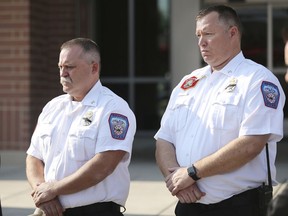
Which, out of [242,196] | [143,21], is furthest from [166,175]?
[143,21]

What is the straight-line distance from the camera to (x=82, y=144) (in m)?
3.51

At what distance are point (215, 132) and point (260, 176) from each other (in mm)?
336

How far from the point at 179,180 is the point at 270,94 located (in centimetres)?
64

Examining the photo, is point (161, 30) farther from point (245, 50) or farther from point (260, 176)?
point (260, 176)

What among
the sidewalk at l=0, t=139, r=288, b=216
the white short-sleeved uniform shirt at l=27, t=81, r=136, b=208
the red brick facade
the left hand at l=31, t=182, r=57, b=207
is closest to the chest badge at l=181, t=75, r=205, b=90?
the white short-sleeved uniform shirt at l=27, t=81, r=136, b=208

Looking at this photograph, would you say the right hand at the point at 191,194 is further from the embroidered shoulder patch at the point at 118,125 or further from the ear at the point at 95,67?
the ear at the point at 95,67

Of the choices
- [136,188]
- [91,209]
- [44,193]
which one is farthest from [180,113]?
[136,188]

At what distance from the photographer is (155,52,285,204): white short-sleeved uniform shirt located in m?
3.30

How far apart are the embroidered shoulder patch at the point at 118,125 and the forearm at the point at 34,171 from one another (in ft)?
1.71

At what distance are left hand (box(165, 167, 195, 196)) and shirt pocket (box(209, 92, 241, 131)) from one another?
11.2 inches

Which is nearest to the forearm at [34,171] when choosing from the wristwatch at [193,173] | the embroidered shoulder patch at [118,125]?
the embroidered shoulder patch at [118,125]

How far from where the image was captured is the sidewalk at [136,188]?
252 inches

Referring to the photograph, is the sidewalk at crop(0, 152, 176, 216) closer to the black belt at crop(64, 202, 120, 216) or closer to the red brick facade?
the red brick facade

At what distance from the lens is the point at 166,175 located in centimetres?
344
